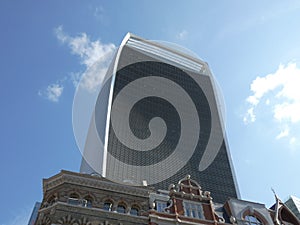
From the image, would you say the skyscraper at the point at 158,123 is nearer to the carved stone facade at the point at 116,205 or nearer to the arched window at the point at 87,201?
the carved stone facade at the point at 116,205

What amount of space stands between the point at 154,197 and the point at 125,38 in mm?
99929

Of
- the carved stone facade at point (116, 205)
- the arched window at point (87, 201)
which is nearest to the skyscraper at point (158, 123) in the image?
the carved stone facade at point (116, 205)

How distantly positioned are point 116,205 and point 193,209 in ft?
31.9

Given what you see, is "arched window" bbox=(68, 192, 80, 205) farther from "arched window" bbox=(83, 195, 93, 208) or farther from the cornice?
the cornice

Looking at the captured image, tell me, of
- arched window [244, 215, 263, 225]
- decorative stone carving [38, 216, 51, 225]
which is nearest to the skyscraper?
arched window [244, 215, 263, 225]

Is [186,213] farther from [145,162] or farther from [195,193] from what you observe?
[145,162]

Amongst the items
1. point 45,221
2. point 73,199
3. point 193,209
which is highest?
point 193,209

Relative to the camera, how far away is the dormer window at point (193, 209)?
1574 inches

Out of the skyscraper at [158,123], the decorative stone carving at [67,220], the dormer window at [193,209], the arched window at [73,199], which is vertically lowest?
the decorative stone carving at [67,220]

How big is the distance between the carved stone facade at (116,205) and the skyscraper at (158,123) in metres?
44.6

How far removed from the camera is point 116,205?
36.7 metres

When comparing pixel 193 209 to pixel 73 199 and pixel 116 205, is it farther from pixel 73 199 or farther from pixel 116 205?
pixel 73 199

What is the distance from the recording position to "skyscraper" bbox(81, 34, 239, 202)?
102500 mm

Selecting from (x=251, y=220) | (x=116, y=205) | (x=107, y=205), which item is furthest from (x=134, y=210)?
(x=251, y=220)
